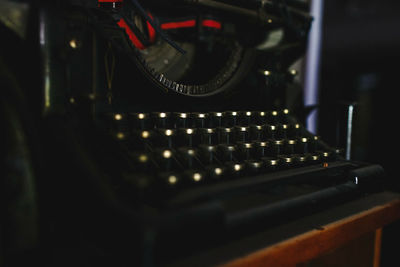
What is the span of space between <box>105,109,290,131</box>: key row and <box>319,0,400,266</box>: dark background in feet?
1.88

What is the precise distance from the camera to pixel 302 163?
110cm

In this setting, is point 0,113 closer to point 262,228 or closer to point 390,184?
point 262,228

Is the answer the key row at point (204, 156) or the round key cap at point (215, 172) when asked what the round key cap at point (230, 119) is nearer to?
the key row at point (204, 156)

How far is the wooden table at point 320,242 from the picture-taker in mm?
725

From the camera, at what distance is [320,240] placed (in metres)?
0.87

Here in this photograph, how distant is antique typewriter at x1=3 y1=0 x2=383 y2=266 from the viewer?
2.27 feet

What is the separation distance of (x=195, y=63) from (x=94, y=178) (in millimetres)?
939

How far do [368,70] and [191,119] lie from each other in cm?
139

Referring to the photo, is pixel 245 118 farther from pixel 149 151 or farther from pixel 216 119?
pixel 149 151

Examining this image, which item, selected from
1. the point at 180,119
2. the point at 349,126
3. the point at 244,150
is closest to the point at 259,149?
the point at 244,150

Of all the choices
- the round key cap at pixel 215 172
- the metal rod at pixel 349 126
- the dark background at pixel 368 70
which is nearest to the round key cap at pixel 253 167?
the round key cap at pixel 215 172

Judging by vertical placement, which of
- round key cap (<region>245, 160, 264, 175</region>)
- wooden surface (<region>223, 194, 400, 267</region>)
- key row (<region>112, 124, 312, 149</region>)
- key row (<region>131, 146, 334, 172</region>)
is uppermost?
key row (<region>112, 124, 312, 149</region>)

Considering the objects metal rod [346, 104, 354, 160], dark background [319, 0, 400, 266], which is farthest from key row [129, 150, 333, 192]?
dark background [319, 0, 400, 266]

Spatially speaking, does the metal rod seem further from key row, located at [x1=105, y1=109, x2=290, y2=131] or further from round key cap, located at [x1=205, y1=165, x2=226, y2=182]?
round key cap, located at [x1=205, y1=165, x2=226, y2=182]
